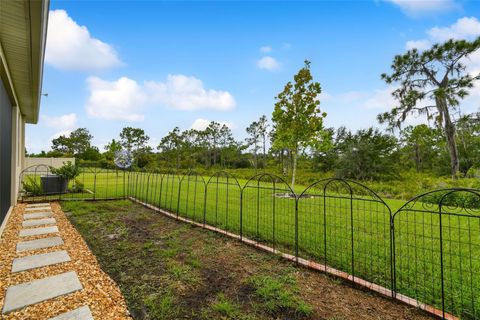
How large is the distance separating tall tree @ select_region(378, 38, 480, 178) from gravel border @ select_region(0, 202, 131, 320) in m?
13.4

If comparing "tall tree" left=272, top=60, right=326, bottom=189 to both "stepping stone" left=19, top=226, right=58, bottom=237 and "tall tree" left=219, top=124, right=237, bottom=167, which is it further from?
"tall tree" left=219, top=124, right=237, bottom=167

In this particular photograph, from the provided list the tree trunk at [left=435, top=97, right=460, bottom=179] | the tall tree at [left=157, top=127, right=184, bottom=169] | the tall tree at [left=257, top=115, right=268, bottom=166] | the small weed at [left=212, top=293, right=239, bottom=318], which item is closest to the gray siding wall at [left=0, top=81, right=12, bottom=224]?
the small weed at [left=212, top=293, right=239, bottom=318]

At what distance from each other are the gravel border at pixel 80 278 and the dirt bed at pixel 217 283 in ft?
0.32

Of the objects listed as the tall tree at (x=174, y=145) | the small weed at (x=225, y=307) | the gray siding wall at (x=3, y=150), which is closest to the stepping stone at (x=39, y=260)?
the gray siding wall at (x=3, y=150)

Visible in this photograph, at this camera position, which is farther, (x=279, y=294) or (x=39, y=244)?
(x=39, y=244)

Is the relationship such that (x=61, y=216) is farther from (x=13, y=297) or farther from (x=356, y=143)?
(x=356, y=143)

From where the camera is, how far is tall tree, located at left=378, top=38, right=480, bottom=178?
10453mm

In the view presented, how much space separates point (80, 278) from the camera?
7.66 ft

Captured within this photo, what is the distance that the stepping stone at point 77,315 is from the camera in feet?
5.57

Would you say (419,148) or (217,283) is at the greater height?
(419,148)

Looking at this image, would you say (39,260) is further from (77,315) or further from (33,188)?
(33,188)

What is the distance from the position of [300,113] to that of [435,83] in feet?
27.6

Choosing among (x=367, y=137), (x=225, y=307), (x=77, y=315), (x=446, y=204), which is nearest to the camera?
(x=77, y=315)

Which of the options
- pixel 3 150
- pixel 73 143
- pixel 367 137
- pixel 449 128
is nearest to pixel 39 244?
pixel 3 150
